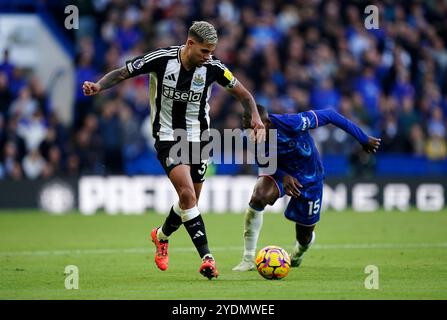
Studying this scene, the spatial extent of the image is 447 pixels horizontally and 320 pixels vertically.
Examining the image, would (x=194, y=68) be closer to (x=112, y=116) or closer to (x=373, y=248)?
(x=373, y=248)

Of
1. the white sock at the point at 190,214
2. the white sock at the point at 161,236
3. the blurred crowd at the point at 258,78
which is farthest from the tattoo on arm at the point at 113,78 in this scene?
the blurred crowd at the point at 258,78

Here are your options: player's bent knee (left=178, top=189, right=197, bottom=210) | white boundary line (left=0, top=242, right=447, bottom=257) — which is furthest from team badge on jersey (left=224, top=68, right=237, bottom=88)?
white boundary line (left=0, top=242, right=447, bottom=257)

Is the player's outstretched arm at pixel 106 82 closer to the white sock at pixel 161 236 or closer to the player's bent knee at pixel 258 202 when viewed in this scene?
the white sock at pixel 161 236

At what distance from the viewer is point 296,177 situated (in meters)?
11.1

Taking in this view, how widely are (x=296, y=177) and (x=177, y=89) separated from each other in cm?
193

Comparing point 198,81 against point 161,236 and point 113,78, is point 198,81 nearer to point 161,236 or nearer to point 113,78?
point 113,78

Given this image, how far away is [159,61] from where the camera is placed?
1003 cm

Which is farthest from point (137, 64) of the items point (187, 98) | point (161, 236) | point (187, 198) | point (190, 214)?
point (161, 236)

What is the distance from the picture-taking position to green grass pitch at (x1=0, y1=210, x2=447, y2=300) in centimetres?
890

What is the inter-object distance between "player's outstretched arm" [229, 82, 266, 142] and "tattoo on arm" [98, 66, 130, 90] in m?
1.22

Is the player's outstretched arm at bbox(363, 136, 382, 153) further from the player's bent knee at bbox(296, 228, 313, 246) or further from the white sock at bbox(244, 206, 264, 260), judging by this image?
the white sock at bbox(244, 206, 264, 260)
